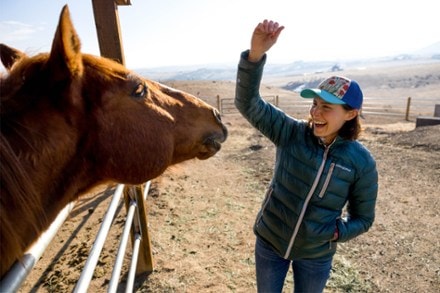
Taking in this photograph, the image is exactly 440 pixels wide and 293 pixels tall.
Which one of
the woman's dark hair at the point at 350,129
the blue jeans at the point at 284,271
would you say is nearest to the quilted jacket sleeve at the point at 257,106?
the woman's dark hair at the point at 350,129

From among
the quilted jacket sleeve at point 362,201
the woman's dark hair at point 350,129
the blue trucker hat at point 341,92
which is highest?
the blue trucker hat at point 341,92

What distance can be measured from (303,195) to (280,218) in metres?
0.27

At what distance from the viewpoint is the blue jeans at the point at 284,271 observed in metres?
2.49

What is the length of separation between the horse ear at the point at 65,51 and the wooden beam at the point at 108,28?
4.69ft

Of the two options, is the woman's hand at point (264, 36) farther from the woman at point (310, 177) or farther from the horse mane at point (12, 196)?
the horse mane at point (12, 196)

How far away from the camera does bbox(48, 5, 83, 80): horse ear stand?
4.48ft

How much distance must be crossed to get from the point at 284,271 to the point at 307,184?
796 millimetres

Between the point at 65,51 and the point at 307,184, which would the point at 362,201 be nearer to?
the point at 307,184

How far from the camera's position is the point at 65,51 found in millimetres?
1434

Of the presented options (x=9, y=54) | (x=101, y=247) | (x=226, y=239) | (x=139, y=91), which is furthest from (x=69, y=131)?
(x=226, y=239)

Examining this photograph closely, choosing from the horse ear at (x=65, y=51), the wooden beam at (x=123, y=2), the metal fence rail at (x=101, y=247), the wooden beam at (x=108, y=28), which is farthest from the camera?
the wooden beam at (x=123, y=2)

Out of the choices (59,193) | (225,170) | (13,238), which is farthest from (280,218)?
(225,170)

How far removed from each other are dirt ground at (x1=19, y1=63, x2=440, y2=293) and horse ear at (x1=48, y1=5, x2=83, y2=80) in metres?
1.22

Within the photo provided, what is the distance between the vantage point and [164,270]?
4438 millimetres
